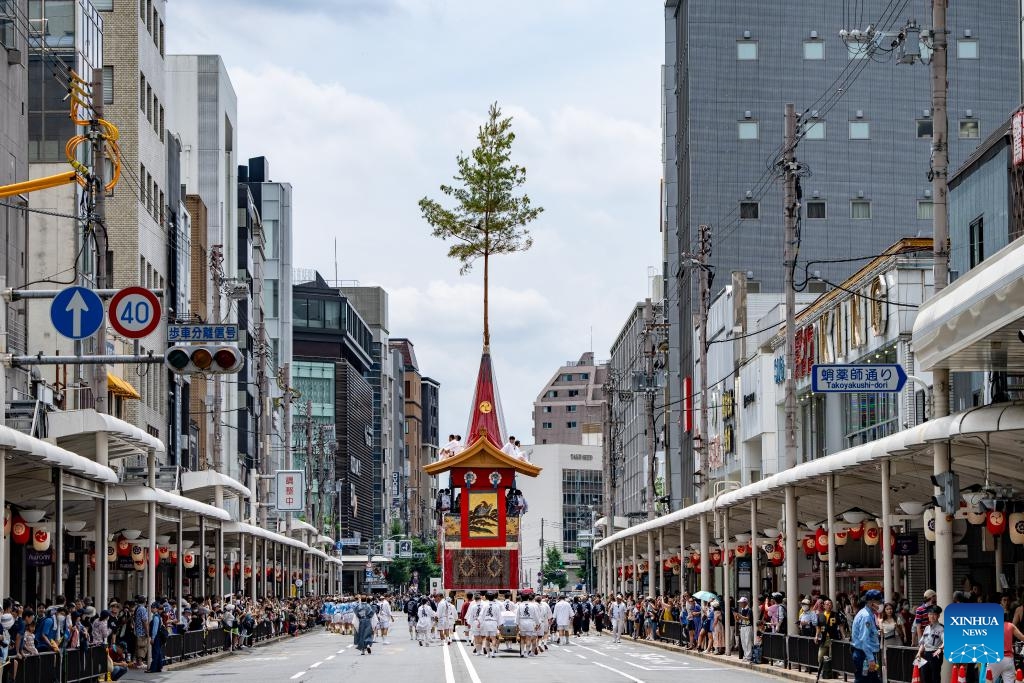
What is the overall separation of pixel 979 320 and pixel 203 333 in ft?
35.2

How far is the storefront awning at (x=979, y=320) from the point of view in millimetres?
19766

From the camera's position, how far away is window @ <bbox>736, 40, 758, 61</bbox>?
87.3 metres

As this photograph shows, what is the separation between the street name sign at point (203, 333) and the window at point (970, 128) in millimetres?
65209

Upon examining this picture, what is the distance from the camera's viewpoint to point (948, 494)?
77.2 feet

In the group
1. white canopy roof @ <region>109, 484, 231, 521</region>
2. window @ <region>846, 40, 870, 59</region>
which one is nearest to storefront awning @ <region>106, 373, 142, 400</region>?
white canopy roof @ <region>109, 484, 231, 521</region>

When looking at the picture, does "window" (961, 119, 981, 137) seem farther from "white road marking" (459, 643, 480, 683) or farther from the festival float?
"white road marking" (459, 643, 480, 683)

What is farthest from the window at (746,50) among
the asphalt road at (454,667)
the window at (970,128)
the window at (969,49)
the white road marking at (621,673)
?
the white road marking at (621,673)

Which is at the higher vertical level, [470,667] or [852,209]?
[852,209]

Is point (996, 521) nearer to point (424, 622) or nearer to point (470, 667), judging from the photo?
point (470, 667)

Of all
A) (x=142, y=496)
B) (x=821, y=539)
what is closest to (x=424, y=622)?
(x=142, y=496)

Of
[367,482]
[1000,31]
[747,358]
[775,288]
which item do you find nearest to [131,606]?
[747,358]

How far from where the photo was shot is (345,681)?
31609 mm

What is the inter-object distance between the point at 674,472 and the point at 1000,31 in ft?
107

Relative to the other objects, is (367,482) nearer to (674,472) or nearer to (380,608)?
(674,472)
